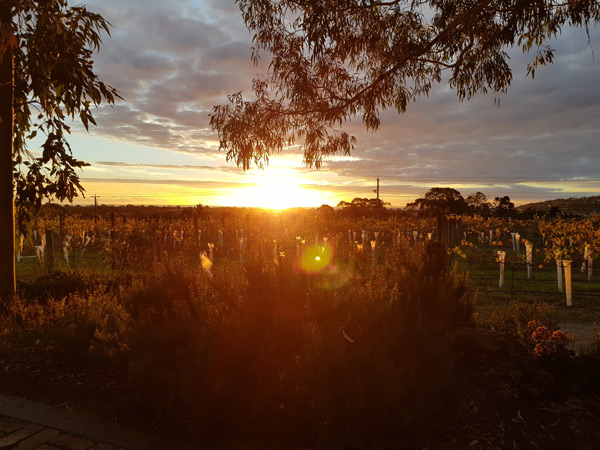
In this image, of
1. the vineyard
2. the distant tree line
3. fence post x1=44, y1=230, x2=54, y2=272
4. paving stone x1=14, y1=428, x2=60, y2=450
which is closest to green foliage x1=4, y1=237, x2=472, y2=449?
the vineyard

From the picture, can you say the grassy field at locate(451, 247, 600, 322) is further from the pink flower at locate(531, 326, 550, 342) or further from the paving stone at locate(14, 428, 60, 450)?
the paving stone at locate(14, 428, 60, 450)

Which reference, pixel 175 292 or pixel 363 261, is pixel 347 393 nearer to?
pixel 175 292

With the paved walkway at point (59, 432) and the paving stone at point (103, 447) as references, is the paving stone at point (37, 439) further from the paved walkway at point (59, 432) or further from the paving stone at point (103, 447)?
the paving stone at point (103, 447)

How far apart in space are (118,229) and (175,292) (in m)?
20.4

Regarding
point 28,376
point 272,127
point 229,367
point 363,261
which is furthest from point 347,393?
point 272,127

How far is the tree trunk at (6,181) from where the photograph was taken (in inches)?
267

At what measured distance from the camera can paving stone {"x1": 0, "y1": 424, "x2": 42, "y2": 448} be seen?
3.45m

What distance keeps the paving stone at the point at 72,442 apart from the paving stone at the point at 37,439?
2.6 inches

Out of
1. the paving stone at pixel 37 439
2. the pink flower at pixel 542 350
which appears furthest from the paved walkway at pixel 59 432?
the pink flower at pixel 542 350

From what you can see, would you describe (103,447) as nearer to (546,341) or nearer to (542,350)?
(542,350)

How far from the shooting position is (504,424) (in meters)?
3.64

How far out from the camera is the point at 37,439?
351cm

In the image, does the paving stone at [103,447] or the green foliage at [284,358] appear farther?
the paving stone at [103,447]

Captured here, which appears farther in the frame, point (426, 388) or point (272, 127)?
point (272, 127)
